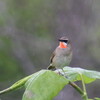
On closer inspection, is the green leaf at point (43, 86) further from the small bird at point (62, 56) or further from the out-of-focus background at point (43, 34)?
the out-of-focus background at point (43, 34)

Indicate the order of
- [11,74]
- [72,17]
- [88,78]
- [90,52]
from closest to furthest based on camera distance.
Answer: [88,78] → [11,74] → [72,17] → [90,52]

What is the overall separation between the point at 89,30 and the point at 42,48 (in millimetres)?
1714

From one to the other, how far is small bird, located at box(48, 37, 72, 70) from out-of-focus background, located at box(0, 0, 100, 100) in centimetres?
600

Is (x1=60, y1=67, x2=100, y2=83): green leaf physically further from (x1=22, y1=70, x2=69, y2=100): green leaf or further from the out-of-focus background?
the out-of-focus background

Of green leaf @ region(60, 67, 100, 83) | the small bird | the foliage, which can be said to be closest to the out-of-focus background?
the small bird

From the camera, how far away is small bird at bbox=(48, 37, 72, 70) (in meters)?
3.19

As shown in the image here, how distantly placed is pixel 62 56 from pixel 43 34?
1094 cm

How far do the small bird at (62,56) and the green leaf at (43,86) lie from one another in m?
1.44

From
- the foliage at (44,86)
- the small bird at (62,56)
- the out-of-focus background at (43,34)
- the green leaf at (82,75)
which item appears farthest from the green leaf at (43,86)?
the out-of-focus background at (43,34)

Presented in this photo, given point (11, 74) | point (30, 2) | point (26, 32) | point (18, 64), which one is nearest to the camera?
point (11, 74)

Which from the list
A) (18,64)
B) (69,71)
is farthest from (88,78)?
(18,64)

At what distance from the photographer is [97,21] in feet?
48.2

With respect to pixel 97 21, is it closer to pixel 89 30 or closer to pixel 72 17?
pixel 89 30

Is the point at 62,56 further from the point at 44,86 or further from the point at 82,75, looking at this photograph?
the point at 44,86
